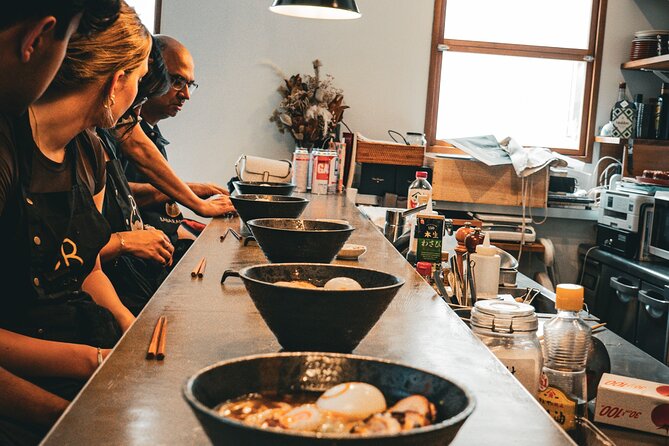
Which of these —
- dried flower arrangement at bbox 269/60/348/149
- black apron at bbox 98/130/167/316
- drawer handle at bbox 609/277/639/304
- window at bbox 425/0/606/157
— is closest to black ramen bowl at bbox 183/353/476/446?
black apron at bbox 98/130/167/316

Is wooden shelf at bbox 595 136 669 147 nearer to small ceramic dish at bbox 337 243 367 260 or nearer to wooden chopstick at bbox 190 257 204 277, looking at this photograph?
small ceramic dish at bbox 337 243 367 260

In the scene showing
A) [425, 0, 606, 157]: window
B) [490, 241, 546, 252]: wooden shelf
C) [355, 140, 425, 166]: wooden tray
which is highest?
[425, 0, 606, 157]: window

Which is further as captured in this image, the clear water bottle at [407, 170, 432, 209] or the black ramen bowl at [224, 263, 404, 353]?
the clear water bottle at [407, 170, 432, 209]

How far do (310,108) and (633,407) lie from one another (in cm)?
365

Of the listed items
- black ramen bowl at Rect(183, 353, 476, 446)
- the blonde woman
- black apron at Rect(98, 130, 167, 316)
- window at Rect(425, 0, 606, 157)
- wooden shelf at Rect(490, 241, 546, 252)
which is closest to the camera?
black ramen bowl at Rect(183, 353, 476, 446)

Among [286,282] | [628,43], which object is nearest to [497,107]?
[628,43]

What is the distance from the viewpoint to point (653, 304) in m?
3.92

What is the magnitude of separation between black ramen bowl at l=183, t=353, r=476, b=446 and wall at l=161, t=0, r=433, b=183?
175 inches

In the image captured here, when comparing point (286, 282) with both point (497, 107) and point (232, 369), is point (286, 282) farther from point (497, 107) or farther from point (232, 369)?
point (497, 107)

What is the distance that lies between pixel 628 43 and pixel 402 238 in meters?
3.37

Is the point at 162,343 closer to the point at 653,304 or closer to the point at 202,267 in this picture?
the point at 202,267

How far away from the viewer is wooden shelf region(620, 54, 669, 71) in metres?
4.73

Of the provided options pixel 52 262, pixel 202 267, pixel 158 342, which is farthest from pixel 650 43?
pixel 158 342

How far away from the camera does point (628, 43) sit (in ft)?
17.2
